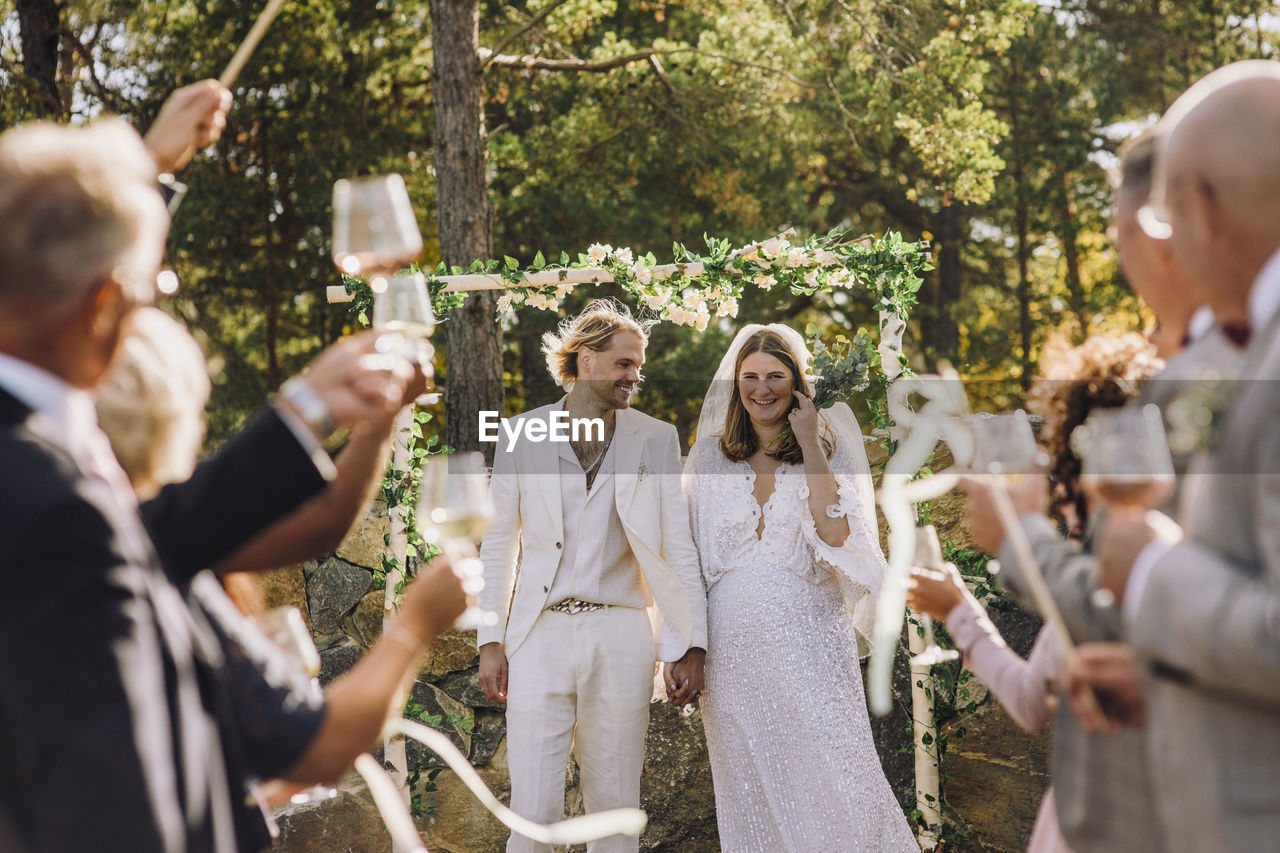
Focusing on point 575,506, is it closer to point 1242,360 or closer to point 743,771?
point 743,771

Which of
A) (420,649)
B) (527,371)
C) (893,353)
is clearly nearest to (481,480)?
(420,649)

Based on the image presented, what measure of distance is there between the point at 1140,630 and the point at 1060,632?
182 mm

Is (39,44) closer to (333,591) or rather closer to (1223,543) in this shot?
(333,591)

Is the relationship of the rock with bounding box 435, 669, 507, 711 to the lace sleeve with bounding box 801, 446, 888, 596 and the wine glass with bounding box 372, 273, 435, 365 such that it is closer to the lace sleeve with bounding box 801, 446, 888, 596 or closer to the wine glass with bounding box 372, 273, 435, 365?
the lace sleeve with bounding box 801, 446, 888, 596

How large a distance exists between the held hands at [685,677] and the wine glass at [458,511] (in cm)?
257

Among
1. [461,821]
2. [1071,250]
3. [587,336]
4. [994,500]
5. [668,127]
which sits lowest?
[461,821]

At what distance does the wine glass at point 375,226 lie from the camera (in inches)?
69.7

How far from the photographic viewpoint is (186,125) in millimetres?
2047

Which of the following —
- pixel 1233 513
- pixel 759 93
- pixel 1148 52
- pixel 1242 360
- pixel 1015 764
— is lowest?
pixel 1015 764

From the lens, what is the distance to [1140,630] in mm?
1334

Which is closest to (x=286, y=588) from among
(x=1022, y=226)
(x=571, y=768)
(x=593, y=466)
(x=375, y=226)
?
(x=571, y=768)

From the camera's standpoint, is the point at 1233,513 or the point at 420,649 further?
the point at 420,649

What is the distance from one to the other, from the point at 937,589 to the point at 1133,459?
738mm

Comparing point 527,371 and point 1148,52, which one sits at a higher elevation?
point 1148,52
